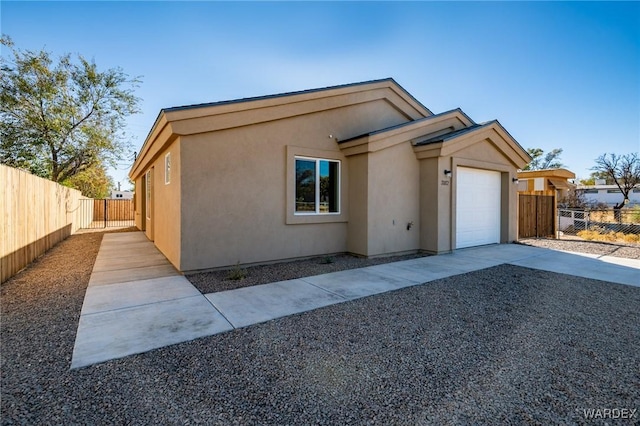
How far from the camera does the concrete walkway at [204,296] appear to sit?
12.5 ft

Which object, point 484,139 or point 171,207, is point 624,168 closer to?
point 484,139

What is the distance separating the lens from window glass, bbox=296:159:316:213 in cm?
842

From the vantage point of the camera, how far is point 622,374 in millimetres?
2977

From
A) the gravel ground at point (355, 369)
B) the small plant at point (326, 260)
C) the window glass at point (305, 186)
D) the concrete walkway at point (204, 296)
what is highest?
the window glass at point (305, 186)

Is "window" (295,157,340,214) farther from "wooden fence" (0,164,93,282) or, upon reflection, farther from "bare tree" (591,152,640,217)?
"bare tree" (591,152,640,217)

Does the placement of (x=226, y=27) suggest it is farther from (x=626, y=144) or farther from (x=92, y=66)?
(x=626, y=144)

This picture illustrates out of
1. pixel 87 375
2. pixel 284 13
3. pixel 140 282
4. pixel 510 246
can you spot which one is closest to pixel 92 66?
pixel 284 13

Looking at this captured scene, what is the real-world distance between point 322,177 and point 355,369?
6.39 m

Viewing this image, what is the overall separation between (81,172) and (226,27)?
57.4 feet

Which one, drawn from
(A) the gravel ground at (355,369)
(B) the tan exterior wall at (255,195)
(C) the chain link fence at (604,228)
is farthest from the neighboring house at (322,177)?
(C) the chain link fence at (604,228)

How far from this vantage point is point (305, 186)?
857 centimetres

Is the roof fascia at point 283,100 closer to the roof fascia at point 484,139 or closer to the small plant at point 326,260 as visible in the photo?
the roof fascia at point 484,139

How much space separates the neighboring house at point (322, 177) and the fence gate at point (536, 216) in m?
2.58

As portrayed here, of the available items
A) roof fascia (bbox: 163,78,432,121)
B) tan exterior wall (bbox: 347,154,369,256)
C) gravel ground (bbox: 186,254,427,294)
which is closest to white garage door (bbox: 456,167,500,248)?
gravel ground (bbox: 186,254,427,294)
